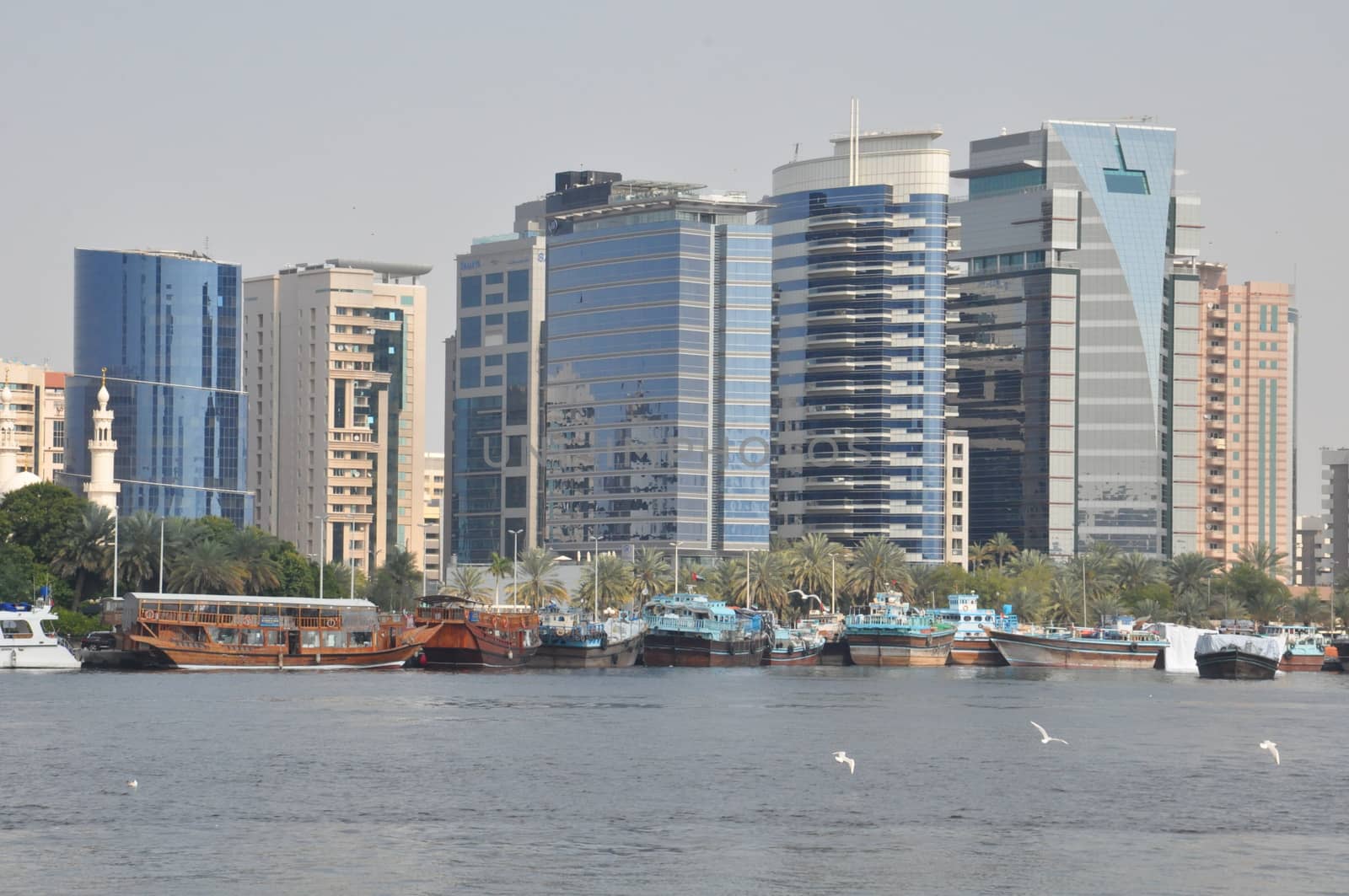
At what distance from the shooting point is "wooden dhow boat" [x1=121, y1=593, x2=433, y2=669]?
168m

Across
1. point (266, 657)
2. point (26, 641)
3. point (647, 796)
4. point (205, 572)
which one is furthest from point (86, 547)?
point (647, 796)

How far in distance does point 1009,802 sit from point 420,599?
112398 mm

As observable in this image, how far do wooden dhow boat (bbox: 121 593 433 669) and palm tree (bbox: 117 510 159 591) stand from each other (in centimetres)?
1671

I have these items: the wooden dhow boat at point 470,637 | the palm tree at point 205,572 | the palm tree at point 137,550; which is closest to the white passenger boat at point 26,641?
the palm tree at point 137,550

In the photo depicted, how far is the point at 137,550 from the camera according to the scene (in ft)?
637

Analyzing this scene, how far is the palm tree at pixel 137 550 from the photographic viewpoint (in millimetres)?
194125

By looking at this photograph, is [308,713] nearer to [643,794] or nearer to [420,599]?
[643,794]

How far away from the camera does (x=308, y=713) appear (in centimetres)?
12444

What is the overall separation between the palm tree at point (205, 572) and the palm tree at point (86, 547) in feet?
20.1

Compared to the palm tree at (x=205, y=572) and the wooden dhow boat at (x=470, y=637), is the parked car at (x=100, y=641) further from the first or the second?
the wooden dhow boat at (x=470, y=637)

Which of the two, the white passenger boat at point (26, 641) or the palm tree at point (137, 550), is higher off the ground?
the palm tree at point (137, 550)

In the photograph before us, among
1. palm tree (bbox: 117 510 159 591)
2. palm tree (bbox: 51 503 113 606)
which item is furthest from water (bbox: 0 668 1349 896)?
palm tree (bbox: 51 503 113 606)

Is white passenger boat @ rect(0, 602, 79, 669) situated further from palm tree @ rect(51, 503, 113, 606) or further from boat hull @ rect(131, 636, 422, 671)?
palm tree @ rect(51, 503, 113, 606)

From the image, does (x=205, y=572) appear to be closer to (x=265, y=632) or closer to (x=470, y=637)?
(x=265, y=632)
